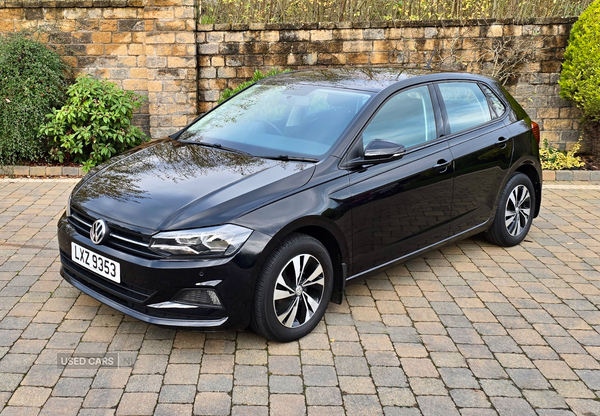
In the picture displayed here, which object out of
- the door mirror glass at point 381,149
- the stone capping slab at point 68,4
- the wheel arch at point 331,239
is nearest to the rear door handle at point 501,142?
the door mirror glass at point 381,149

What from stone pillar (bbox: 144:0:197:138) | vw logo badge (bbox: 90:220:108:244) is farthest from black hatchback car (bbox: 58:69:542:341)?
stone pillar (bbox: 144:0:197:138)

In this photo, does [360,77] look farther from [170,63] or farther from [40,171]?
[40,171]

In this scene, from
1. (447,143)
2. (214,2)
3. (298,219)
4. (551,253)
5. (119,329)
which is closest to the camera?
(298,219)

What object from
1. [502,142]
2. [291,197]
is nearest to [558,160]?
[502,142]

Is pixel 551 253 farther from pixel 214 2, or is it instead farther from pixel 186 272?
pixel 214 2

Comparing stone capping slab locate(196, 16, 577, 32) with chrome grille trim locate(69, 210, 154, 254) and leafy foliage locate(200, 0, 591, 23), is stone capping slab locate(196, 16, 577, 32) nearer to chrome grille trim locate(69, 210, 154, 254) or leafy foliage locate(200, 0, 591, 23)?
leafy foliage locate(200, 0, 591, 23)

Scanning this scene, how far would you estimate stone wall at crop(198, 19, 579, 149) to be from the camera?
379 inches

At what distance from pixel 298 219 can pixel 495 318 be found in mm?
1740

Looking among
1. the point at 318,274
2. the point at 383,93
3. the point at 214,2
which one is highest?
the point at 214,2

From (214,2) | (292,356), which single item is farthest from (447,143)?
(214,2)

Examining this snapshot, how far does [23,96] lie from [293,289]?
20.5ft

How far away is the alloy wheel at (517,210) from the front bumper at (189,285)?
305 cm

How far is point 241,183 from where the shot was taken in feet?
13.2

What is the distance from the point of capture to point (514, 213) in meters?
5.95
